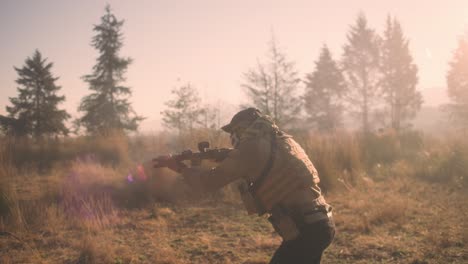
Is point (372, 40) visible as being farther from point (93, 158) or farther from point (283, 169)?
point (283, 169)

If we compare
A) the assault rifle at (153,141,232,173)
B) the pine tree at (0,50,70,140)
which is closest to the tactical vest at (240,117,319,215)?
the assault rifle at (153,141,232,173)

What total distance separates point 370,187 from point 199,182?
6.79 m

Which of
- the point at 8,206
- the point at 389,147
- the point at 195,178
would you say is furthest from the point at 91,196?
the point at 389,147

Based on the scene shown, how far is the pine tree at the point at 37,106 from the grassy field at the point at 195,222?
1368 centimetres

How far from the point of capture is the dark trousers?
100 inches

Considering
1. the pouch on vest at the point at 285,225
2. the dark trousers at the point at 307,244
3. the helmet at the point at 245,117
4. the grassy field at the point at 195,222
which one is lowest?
the grassy field at the point at 195,222

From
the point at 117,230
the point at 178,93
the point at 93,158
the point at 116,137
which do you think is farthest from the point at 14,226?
the point at 178,93

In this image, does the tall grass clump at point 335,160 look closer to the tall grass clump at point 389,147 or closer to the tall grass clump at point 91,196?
the tall grass clump at point 389,147

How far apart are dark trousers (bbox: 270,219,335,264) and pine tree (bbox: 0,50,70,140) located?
68.5 feet

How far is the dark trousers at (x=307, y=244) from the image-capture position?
8.35 ft

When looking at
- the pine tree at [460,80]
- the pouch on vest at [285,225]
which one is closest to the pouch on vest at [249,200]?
the pouch on vest at [285,225]

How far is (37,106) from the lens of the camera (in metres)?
21.4

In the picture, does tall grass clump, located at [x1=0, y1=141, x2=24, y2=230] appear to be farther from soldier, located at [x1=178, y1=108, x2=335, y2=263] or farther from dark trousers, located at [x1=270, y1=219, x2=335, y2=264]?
dark trousers, located at [x1=270, y1=219, x2=335, y2=264]

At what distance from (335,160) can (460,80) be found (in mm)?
23802
